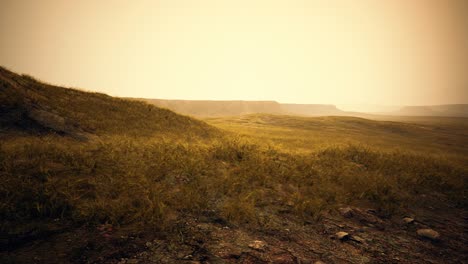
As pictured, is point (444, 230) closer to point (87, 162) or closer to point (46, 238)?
point (46, 238)

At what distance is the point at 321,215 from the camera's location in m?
5.70

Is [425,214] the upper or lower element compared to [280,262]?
lower

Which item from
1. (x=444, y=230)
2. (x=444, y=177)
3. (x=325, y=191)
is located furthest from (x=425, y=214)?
(x=444, y=177)

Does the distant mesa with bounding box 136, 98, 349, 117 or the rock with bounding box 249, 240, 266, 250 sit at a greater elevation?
the distant mesa with bounding box 136, 98, 349, 117

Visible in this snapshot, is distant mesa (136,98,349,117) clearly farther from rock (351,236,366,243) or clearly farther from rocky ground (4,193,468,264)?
rock (351,236,366,243)

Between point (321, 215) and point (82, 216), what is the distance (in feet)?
18.2

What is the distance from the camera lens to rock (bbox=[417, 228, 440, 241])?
5125 millimetres

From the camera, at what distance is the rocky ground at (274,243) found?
3387 mm

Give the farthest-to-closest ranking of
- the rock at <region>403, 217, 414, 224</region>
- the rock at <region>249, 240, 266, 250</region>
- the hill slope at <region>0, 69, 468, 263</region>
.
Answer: the rock at <region>403, 217, 414, 224</region>, the rock at <region>249, 240, 266, 250</region>, the hill slope at <region>0, 69, 468, 263</region>

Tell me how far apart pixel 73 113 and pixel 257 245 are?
13667mm

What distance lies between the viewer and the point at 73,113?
1277 centimetres

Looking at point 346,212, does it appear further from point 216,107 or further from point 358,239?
point 216,107

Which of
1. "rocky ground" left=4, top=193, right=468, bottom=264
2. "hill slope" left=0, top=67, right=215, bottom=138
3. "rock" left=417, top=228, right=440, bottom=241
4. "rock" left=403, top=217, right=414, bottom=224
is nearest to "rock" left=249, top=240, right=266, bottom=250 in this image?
"rocky ground" left=4, top=193, right=468, bottom=264

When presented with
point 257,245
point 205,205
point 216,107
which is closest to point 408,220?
point 257,245
